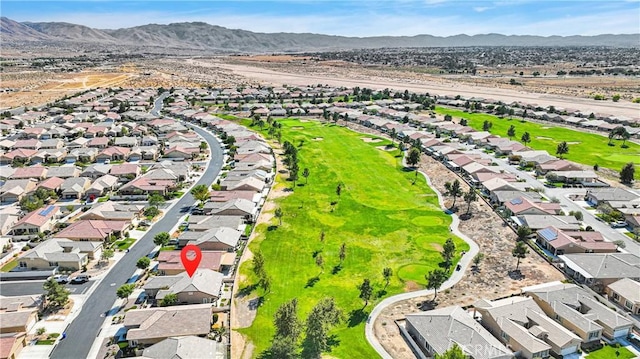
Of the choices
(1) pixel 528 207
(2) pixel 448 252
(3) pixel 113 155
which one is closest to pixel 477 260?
(2) pixel 448 252

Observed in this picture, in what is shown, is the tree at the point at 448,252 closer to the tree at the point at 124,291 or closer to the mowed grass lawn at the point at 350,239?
the mowed grass lawn at the point at 350,239

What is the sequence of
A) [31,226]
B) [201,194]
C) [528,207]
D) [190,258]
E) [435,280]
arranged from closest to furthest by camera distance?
1. [435,280]
2. [190,258]
3. [31,226]
4. [528,207]
5. [201,194]

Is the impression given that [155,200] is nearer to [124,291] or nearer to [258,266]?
[124,291]

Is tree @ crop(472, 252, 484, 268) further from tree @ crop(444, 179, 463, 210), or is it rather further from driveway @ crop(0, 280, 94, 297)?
driveway @ crop(0, 280, 94, 297)

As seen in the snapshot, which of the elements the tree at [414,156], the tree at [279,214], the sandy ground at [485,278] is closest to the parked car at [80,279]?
the tree at [279,214]

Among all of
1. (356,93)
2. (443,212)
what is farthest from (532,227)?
(356,93)

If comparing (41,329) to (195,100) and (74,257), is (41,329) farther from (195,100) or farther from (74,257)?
(195,100)
